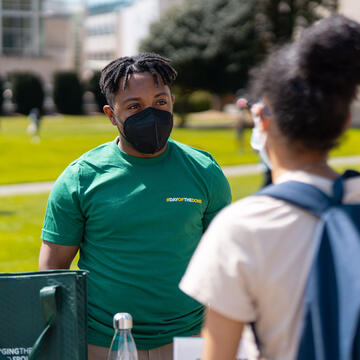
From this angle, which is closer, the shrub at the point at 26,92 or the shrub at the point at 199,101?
the shrub at the point at 26,92

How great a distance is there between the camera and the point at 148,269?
8.66 feet

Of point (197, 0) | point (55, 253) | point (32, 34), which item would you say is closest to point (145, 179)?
point (55, 253)

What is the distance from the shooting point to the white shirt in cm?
153

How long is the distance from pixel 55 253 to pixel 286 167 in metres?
1.35

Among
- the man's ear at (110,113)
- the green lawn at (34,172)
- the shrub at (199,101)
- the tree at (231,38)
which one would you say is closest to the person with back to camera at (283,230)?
the green lawn at (34,172)

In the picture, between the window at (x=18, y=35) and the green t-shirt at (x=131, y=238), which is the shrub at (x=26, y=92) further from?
the green t-shirt at (x=131, y=238)

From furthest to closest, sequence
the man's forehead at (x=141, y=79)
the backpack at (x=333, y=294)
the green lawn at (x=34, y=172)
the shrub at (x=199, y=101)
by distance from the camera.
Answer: the shrub at (x=199, y=101)
the green lawn at (x=34, y=172)
the man's forehead at (x=141, y=79)
the backpack at (x=333, y=294)

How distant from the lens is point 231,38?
42281mm

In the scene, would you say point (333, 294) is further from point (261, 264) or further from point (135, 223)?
point (135, 223)

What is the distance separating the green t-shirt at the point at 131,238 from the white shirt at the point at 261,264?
1.08 m

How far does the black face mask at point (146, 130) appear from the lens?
278 centimetres

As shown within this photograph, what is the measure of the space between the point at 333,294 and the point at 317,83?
19.3 inches

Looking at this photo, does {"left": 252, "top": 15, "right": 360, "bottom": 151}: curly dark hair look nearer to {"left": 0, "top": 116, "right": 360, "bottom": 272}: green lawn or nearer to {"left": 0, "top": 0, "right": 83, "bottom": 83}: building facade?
{"left": 0, "top": 116, "right": 360, "bottom": 272}: green lawn

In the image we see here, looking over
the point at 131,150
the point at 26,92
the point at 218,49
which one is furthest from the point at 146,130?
the point at 26,92
